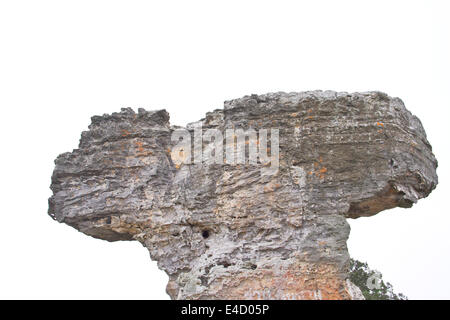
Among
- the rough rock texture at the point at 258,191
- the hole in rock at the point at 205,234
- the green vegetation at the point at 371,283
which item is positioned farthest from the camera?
the green vegetation at the point at 371,283

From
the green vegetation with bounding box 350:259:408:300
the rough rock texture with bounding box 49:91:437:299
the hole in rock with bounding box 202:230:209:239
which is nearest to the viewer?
the rough rock texture with bounding box 49:91:437:299

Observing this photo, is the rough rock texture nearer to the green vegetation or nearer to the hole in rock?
the hole in rock

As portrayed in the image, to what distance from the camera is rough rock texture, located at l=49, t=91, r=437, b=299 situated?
28.1ft

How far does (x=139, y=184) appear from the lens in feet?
31.1

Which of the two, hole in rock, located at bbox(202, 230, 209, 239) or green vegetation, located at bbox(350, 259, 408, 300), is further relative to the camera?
green vegetation, located at bbox(350, 259, 408, 300)

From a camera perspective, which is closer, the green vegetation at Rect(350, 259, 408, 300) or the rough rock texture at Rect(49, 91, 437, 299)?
the rough rock texture at Rect(49, 91, 437, 299)

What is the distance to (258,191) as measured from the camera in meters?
9.06

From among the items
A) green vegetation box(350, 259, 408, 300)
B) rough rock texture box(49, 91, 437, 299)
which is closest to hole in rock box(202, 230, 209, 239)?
rough rock texture box(49, 91, 437, 299)

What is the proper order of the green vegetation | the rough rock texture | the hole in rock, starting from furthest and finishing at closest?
1. the green vegetation
2. the hole in rock
3. the rough rock texture

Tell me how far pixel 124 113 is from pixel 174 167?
1385 millimetres

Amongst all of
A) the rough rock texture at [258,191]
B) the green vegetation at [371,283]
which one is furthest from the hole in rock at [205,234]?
the green vegetation at [371,283]

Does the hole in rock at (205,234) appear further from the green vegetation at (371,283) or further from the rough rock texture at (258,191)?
the green vegetation at (371,283)

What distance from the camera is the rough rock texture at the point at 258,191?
8.57m
